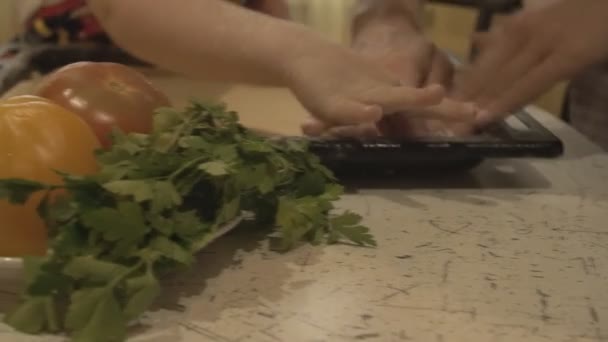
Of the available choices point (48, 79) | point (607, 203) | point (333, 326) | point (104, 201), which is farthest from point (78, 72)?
point (607, 203)

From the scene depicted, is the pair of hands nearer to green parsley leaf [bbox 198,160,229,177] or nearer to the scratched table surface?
the scratched table surface

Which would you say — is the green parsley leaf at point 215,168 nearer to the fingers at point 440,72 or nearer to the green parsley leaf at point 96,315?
the green parsley leaf at point 96,315

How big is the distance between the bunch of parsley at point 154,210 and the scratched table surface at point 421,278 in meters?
0.02

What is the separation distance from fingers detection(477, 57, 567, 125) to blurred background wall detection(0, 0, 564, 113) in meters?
1.11

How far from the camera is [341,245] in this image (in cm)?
52

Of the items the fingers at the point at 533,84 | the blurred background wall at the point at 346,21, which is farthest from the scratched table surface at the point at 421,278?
the blurred background wall at the point at 346,21

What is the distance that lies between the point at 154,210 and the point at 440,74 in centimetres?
53

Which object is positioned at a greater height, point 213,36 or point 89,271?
point 213,36

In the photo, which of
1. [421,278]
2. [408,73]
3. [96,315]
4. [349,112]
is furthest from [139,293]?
[408,73]

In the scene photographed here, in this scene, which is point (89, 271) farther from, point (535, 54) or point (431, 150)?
point (535, 54)

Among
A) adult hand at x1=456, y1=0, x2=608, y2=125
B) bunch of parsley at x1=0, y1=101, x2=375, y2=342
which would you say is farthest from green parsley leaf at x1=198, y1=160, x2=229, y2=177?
adult hand at x1=456, y1=0, x2=608, y2=125

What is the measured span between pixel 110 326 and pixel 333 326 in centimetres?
13

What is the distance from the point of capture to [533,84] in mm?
756

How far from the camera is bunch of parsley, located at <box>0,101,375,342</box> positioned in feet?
1.23
